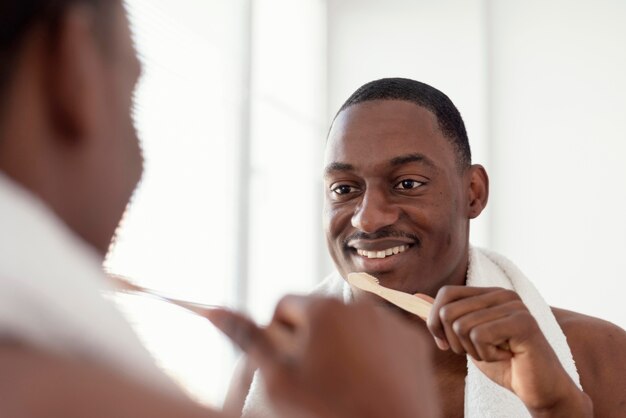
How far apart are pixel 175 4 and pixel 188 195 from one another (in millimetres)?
421

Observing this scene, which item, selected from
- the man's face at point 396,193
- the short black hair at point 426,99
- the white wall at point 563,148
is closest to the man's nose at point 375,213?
the man's face at point 396,193

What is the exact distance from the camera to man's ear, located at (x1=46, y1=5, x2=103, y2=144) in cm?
21

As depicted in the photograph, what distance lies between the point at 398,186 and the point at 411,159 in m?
0.03

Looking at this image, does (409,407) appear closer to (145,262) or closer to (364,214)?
(364,214)

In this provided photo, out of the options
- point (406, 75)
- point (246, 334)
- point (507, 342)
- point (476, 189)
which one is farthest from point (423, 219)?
point (406, 75)

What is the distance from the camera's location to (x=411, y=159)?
0.85 m

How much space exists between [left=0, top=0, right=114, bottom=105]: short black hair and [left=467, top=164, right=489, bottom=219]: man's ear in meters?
0.76

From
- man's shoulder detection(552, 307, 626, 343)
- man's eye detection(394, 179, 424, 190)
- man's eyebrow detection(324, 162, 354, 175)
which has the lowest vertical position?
man's shoulder detection(552, 307, 626, 343)

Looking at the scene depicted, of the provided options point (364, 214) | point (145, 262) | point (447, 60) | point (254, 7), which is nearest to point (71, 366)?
point (364, 214)

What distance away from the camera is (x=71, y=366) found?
16 centimetres

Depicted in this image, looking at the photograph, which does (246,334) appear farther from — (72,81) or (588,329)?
(588,329)

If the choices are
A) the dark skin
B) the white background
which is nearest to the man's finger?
the dark skin

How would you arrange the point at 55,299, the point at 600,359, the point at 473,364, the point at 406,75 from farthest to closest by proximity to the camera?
the point at 406,75
the point at 600,359
the point at 473,364
the point at 55,299

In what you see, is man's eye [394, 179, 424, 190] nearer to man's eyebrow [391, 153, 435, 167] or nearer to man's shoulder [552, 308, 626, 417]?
man's eyebrow [391, 153, 435, 167]
